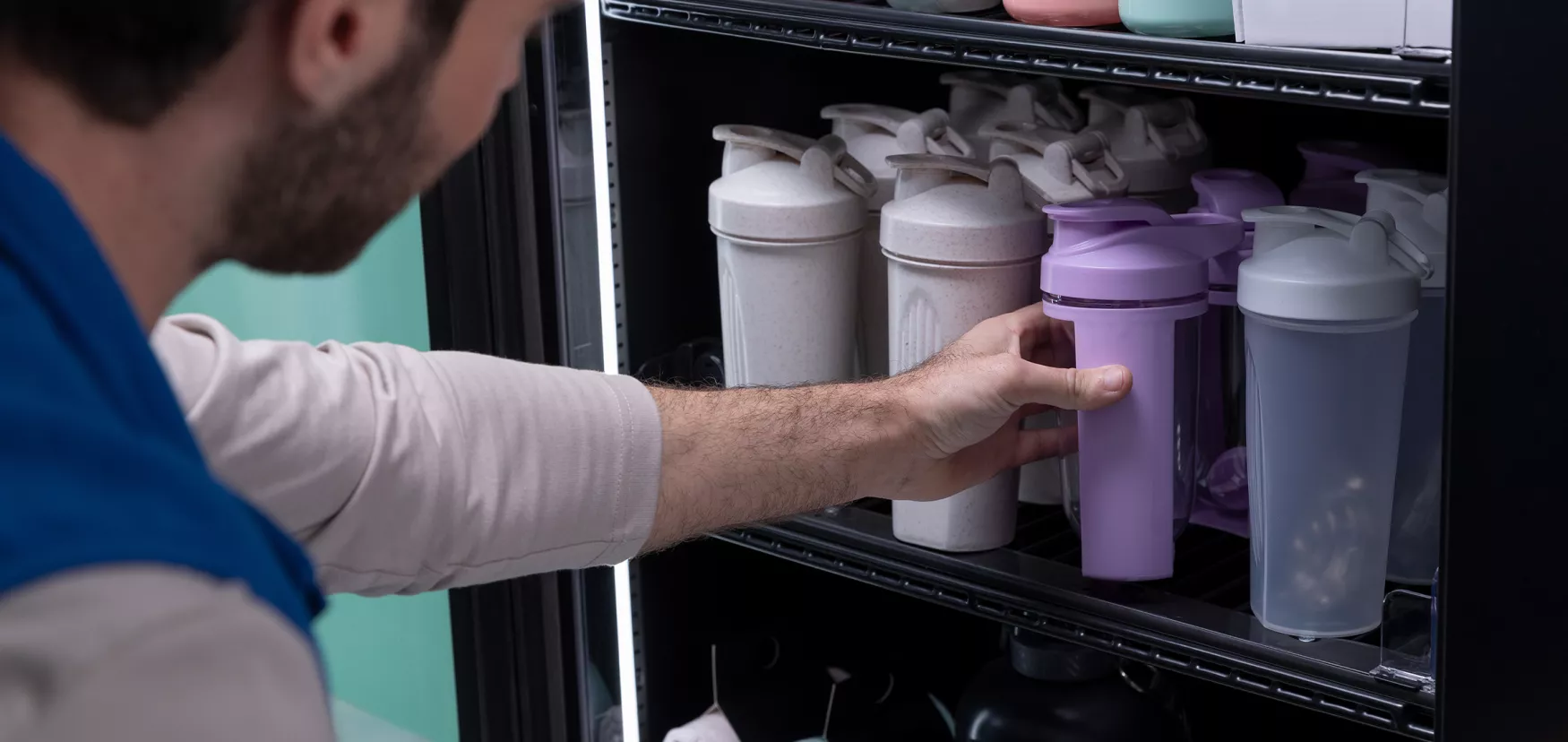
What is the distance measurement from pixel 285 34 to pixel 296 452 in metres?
0.52

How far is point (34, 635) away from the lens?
462 millimetres

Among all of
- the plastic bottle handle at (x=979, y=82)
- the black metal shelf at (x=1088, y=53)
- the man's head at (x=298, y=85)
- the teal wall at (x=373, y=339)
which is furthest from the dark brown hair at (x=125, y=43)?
the teal wall at (x=373, y=339)

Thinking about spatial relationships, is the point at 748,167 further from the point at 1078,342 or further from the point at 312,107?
the point at 312,107

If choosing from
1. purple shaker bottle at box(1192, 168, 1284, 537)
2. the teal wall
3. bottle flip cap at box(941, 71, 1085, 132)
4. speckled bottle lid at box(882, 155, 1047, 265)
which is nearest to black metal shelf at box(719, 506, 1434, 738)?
purple shaker bottle at box(1192, 168, 1284, 537)

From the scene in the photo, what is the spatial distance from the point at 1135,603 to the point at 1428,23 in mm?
495

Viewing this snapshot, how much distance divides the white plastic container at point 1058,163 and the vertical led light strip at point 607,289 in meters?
0.37

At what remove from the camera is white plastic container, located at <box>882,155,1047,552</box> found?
48.7 inches

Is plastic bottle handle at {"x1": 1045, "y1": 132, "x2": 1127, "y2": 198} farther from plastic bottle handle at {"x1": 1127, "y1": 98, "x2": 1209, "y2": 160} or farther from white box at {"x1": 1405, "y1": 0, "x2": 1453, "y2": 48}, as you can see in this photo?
white box at {"x1": 1405, "y1": 0, "x2": 1453, "y2": 48}

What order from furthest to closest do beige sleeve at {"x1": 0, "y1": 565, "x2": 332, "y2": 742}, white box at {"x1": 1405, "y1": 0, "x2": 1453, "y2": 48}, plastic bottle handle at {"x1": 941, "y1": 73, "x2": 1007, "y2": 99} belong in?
plastic bottle handle at {"x1": 941, "y1": 73, "x2": 1007, "y2": 99} → white box at {"x1": 1405, "y1": 0, "x2": 1453, "y2": 48} → beige sleeve at {"x1": 0, "y1": 565, "x2": 332, "y2": 742}

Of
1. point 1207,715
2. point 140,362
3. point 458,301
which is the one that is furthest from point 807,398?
point 140,362

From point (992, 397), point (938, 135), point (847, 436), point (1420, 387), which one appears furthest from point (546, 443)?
point (1420, 387)

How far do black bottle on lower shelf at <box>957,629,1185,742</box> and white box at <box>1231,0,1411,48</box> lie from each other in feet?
1.96

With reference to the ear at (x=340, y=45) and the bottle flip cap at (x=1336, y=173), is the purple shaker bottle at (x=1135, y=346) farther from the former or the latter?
the ear at (x=340, y=45)

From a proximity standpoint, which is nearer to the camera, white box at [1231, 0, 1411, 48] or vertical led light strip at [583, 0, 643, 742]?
white box at [1231, 0, 1411, 48]
